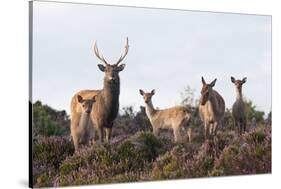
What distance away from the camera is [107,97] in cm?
719


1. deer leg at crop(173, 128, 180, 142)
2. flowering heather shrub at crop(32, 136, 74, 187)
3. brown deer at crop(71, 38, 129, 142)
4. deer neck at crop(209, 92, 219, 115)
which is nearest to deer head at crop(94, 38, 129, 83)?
brown deer at crop(71, 38, 129, 142)

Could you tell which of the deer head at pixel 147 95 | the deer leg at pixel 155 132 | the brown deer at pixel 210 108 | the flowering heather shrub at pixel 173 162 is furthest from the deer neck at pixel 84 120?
the brown deer at pixel 210 108

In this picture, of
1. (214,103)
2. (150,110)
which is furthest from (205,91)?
(150,110)

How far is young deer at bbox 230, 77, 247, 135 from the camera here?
25.6ft

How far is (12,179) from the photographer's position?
271 inches

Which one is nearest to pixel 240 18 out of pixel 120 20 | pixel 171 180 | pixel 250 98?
pixel 250 98

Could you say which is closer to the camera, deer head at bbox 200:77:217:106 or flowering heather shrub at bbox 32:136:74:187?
flowering heather shrub at bbox 32:136:74:187

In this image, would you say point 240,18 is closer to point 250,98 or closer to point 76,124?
point 250,98

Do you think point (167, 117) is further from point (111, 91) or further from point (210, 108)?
point (111, 91)

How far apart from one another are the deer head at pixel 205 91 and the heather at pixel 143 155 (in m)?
0.18

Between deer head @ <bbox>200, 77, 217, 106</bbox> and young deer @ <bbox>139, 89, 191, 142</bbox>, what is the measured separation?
8.2 inches

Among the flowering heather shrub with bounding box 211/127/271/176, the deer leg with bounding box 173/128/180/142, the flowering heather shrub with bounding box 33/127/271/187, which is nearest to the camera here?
the flowering heather shrub with bounding box 33/127/271/187

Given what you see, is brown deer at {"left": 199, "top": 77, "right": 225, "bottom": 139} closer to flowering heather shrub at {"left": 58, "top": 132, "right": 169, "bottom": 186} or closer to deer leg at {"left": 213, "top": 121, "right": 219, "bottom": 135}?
deer leg at {"left": 213, "top": 121, "right": 219, "bottom": 135}

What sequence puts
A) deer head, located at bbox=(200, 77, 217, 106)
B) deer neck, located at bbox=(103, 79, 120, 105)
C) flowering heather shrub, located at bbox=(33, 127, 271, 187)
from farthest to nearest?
deer head, located at bbox=(200, 77, 217, 106), deer neck, located at bbox=(103, 79, 120, 105), flowering heather shrub, located at bbox=(33, 127, 271, 187)
